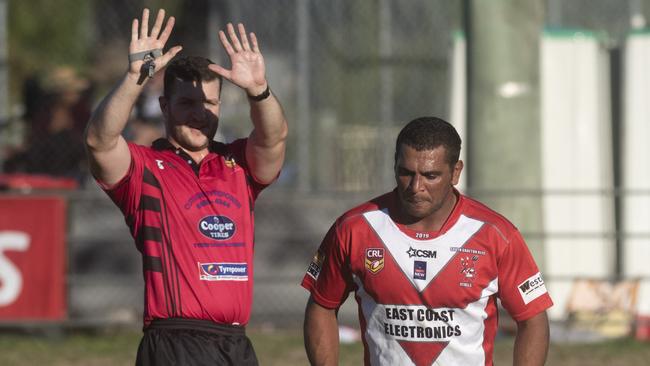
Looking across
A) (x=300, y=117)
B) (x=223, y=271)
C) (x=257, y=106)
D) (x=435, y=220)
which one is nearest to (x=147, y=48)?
(x=257, y=106)

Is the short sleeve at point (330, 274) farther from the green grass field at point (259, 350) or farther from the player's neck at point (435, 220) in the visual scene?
the green grass field at point (259, 350)

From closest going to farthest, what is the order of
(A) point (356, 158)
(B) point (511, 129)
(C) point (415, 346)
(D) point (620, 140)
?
1. (C) point (415, 346)
2. (B) point (511, 129)
3. (D) point (620, 140)
4. (A) point (356, 158)

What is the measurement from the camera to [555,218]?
12305 millimetres

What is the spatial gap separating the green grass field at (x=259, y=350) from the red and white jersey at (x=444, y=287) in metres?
5.32

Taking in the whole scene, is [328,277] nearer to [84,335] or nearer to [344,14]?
[84,335]

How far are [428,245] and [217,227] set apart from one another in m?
0.95

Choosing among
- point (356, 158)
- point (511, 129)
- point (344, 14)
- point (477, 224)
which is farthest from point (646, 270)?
point (477, 224)

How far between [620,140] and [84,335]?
5.42m

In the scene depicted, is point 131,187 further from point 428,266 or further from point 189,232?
point 428,266

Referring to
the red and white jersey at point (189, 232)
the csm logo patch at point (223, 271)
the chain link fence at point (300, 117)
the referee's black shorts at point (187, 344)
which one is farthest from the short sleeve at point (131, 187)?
the chain link fence at point (300, 117)

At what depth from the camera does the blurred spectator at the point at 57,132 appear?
13047 mm

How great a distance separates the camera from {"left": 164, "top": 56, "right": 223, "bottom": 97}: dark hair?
562cm

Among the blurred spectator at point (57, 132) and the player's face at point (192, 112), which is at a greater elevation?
the player's face at point (192, 112)

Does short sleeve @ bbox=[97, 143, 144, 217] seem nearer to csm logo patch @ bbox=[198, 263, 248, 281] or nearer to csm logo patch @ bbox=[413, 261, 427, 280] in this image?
csm logo patch @ bbox=[198, 263, 248, 281]
